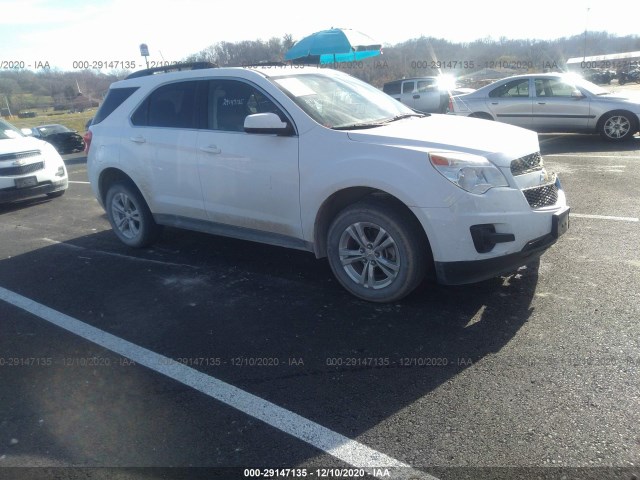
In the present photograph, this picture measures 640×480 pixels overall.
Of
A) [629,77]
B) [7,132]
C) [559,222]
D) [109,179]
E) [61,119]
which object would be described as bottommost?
[559,222]

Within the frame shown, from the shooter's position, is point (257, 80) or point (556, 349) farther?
point (257, 80)

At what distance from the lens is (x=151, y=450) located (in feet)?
9.21

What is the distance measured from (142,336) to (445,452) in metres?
2.45

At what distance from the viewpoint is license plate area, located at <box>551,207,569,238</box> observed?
400cm

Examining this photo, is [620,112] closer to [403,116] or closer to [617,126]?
[617,126]

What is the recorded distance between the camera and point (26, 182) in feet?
29.7

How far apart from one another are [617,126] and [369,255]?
922cm

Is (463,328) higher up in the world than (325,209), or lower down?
lower down

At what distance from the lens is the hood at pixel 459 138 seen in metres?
3.93

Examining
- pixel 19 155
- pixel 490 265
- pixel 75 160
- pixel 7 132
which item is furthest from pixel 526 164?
pixel 75 160

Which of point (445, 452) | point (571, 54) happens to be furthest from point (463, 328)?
point (571, 54)

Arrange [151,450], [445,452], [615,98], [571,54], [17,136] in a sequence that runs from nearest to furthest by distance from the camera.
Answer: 1. [445,452]
2. [151,450]
3. [17,136]
4. [615,98]
5. [571,54]

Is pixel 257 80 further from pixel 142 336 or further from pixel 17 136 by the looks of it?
pixel 17 136

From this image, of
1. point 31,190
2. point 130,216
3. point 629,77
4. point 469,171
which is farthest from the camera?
point 629,77
